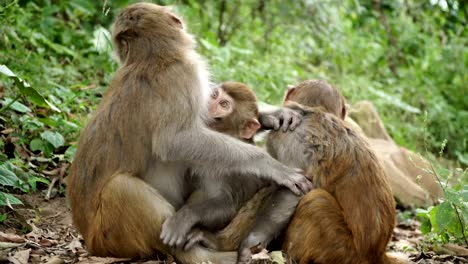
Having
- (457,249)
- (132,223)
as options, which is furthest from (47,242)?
(457,249)

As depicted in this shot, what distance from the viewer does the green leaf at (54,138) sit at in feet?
25.6

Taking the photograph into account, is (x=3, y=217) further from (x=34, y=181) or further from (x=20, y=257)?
(x=20, y=257)

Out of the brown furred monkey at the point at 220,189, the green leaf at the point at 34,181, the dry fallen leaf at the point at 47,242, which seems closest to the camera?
the brown furred monkey at the point at 220,189

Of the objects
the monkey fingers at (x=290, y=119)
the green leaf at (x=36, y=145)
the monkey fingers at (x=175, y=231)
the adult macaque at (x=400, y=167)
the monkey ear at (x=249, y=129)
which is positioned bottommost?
the adult macaque at (x=400, y=167)

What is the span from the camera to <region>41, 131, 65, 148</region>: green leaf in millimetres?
7793

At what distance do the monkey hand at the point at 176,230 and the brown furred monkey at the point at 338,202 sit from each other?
2.68ft

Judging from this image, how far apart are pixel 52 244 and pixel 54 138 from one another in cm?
142

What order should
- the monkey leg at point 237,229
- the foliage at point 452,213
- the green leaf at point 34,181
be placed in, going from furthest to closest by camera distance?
the green leaf at point 34,181 < the foliage at point 452,213 < the monkey leg at point 237,229

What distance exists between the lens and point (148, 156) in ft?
20.3

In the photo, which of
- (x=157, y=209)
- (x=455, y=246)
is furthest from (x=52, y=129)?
(x=455, y=246)

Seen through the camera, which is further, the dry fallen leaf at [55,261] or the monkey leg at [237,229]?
the monkey leg at [237,229]

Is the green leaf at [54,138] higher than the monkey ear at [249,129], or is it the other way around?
the monkey ear at [249,129]

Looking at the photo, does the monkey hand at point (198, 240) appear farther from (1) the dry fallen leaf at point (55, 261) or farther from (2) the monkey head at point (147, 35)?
(2) the monkey head at point (147, 35)

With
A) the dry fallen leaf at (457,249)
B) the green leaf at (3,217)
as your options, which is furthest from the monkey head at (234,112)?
the dry fallen leaf at (457,249)
